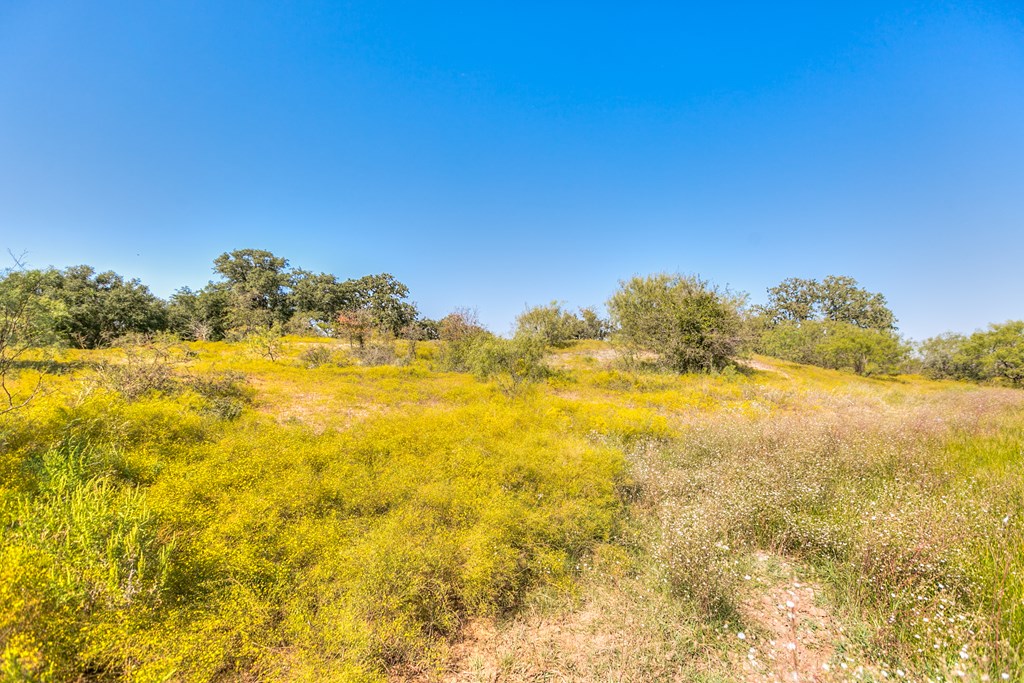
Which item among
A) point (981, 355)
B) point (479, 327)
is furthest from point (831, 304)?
point (479, 327)

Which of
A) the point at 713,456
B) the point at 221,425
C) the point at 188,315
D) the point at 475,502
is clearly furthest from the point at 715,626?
the point at 188,315

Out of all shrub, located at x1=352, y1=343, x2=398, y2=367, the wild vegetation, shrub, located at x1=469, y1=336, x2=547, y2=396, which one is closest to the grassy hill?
the wild vegetation

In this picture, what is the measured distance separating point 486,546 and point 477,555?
13 centimetres

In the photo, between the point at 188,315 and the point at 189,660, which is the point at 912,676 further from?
the point at 188,315

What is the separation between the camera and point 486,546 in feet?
11.4

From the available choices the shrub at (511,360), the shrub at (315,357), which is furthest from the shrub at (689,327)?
the shrub at (315,357)

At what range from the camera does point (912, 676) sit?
2.51 metres

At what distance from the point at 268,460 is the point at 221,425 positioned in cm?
182

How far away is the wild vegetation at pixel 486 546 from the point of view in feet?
8.00

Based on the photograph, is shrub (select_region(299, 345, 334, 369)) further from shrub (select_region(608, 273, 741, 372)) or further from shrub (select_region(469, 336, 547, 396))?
shrub (select_region(608, 273, 741, 372))

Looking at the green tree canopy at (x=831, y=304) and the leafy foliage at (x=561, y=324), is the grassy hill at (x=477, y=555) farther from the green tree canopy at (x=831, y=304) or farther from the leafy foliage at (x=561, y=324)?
the green tree canopy at (x=831, y=304)

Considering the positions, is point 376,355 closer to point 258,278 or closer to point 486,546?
point 486,546

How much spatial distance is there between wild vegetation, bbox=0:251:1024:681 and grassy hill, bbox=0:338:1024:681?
0.08ft

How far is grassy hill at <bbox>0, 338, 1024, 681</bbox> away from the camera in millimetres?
2416
